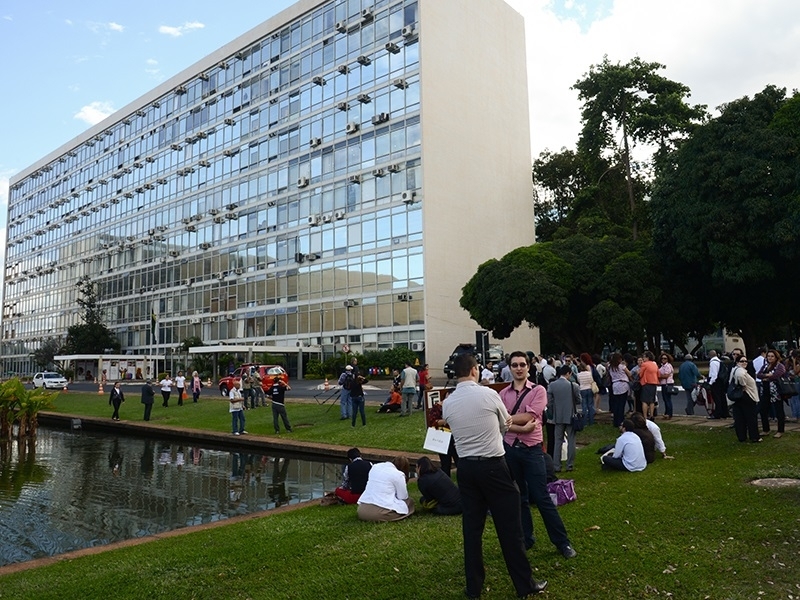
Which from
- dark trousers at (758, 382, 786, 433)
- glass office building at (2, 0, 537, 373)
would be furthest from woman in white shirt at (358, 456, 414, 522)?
glass office building at (2, 0, 537, 373)

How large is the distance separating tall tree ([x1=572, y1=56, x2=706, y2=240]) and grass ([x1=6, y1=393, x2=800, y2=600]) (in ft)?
116

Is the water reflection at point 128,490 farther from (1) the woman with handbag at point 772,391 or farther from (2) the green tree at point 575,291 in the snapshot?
(2) the green tree at point 575,291

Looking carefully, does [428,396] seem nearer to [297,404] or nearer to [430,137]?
[297,404]

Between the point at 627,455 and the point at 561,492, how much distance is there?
249cm

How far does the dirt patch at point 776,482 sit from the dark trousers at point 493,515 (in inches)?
197

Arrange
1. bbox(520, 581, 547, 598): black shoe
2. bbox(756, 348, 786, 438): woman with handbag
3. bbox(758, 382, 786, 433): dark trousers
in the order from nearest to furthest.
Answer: bbox(520, 581, 547, 598): black shoe
bbox(758, 382, 786, 433): dark trousers
bbox(756, 348, 786, 438): woman with handbag

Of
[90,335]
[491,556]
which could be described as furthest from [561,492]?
[90,335]

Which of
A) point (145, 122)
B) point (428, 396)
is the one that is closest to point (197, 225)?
point (145, 122)

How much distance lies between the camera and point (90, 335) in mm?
65938

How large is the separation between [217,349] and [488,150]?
2398 centimetres

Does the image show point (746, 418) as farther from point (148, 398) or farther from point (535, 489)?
point (148, 398)

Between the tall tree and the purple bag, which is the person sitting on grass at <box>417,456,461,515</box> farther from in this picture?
the tall tree

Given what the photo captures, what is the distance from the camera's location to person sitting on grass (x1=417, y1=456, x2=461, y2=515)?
8.35m

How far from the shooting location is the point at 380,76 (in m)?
45.0
